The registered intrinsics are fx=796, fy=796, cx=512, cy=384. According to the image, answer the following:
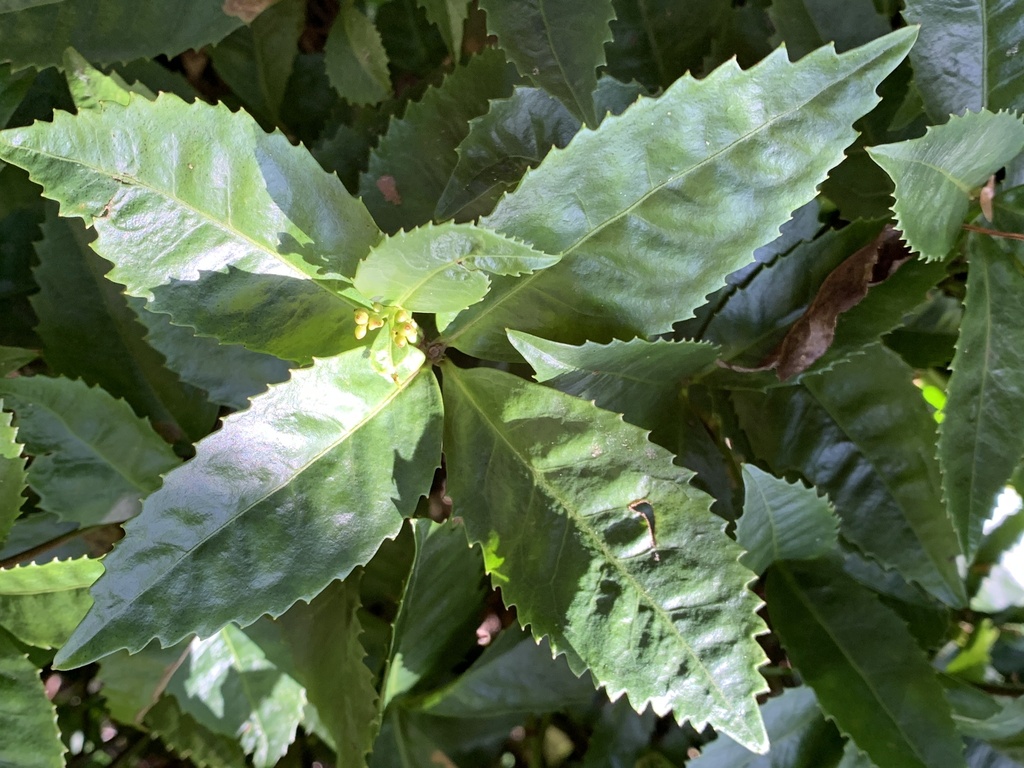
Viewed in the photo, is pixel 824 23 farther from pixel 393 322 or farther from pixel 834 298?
pixel 393 322

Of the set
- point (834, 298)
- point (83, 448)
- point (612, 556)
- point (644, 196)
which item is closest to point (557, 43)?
point (644, 196)

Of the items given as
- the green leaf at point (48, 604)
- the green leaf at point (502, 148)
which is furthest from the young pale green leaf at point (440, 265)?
the green leaf at point (48, 604)

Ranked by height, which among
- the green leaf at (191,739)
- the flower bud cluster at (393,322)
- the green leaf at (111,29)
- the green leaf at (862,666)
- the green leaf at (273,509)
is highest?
the green leaf at (111,29)

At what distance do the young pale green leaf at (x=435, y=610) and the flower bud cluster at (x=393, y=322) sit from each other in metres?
0.17

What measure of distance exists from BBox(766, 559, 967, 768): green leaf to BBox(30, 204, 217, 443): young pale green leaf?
579 mm

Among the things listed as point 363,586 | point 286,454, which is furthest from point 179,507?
point 363,586

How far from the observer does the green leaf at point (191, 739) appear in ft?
2.45

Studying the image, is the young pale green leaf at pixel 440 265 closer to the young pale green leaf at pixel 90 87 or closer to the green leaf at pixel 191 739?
the young pale green leaf at pixel 90 87

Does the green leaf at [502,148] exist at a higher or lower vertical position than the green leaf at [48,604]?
higher

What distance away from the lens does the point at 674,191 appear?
0.51 meters

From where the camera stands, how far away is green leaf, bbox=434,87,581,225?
63 cm

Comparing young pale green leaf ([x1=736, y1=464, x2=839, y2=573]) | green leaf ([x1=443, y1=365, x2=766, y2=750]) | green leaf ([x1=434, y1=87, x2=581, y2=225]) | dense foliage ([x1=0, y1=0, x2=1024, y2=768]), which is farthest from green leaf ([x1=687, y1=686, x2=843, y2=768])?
green leaf ([x1=434, y1=87, x2=581, y2=225])

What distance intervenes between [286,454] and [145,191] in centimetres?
19

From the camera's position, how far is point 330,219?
0.55 metres
